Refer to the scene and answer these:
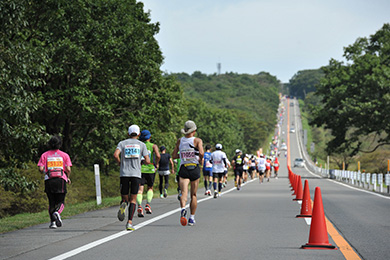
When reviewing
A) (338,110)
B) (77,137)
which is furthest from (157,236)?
(338,110)

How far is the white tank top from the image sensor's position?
530 inches

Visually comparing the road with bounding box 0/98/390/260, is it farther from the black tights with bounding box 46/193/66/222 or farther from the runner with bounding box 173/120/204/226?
the runner with bounding box 173/120/204/226

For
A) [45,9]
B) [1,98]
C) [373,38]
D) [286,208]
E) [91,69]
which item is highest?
[373,38]

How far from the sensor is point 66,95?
31.8m

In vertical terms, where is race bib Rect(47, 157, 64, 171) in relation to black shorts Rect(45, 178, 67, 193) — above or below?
above

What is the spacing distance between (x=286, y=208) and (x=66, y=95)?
621 inches

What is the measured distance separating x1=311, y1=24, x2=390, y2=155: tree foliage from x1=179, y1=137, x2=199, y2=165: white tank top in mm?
46703

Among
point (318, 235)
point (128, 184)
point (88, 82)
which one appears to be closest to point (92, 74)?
point (88, 82)

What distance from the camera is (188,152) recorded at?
13.5 meters

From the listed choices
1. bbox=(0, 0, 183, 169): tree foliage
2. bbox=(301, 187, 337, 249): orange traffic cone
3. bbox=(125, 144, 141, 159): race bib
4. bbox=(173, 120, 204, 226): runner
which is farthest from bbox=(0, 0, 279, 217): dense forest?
bbox=(301, 187, 337, 249): orange traffic cone

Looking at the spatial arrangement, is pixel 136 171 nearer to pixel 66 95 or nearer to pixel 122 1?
pixel 66 95

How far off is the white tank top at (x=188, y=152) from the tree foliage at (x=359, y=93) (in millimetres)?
46703

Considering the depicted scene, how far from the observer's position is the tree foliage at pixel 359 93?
193ft

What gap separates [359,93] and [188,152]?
5104 cm
